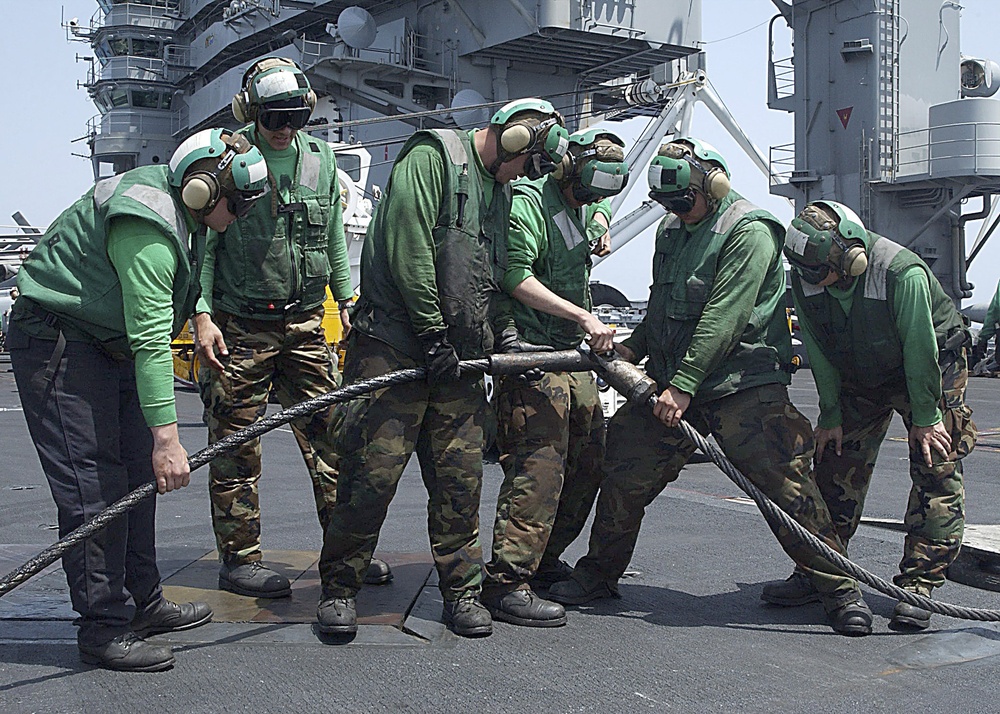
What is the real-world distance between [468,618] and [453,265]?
1.39m

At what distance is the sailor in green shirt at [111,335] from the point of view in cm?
382

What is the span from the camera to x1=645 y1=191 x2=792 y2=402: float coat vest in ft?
15.8

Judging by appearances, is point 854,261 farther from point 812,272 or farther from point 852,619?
point 852,619

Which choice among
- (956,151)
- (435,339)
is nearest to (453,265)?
(435,339)

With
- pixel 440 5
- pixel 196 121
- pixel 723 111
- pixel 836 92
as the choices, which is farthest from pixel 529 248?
pixel 196 121

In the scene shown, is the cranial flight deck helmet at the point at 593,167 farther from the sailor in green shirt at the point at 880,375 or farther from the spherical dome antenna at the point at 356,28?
the spherical dome antenna at the point at 356,28

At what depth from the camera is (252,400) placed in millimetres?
5145

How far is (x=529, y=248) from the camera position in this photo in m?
4.89

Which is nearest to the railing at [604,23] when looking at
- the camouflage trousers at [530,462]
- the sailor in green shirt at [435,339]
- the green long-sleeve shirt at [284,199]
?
the green long-sleeve shirt at [284,199]

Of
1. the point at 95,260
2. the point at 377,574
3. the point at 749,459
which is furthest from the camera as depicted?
the point at 377,574

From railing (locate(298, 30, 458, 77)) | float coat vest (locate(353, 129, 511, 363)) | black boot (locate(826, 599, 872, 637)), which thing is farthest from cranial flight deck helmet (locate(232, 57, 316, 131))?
railing (locate(298, 30, 458, 77))

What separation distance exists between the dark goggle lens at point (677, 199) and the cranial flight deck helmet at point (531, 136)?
49 cm

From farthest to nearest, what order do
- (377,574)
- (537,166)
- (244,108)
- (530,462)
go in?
(377,574), (244,108), (530,462), (537,166)

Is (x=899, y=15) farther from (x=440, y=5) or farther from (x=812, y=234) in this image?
(x=812, y=234)
